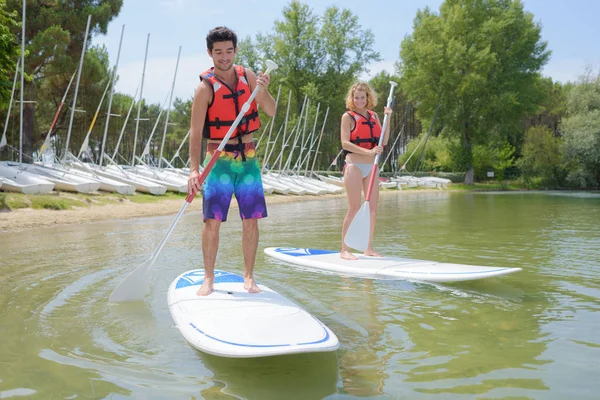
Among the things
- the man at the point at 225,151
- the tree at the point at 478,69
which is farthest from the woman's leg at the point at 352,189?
the tree at the point at 478,69

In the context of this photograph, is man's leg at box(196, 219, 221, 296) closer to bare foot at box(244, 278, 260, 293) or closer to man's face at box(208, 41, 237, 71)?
bare foot at box(244, 278, 260, 293)

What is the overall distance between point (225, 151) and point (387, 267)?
2.54m

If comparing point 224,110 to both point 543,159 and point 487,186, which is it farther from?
point 487,186

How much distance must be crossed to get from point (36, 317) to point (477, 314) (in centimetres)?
384

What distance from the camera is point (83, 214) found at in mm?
16344

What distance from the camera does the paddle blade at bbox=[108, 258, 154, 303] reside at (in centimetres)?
503

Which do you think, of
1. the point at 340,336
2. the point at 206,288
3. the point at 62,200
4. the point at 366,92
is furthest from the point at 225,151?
the point at 62,200

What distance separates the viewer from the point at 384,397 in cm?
286

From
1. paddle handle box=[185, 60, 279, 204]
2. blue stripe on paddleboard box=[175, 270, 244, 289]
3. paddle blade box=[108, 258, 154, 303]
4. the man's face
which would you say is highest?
the man's face

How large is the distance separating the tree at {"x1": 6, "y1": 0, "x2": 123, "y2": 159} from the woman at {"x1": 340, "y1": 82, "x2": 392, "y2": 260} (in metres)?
24.8

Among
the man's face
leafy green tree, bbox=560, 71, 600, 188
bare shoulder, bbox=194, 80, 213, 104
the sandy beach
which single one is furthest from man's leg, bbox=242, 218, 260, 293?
leafy green tree, bbox=560, 71, 600, 188

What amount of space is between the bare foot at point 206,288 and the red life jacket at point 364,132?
3337 mm

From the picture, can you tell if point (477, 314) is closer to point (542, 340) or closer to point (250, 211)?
point (542, 340)

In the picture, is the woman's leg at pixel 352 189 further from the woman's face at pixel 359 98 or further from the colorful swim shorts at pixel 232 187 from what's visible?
the colorful swim shorts at pixel 232 187
